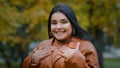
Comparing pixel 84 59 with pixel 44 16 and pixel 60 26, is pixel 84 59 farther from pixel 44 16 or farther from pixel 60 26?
pixel 44 16

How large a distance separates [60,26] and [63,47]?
20 cm

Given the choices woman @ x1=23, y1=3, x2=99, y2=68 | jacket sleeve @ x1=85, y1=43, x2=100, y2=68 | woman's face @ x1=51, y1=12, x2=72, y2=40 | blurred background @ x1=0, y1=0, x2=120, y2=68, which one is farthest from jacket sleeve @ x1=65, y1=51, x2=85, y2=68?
blurred background @ x1=0, y1=0, x2=120, y2=68

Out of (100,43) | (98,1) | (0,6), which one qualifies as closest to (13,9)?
(0,6)

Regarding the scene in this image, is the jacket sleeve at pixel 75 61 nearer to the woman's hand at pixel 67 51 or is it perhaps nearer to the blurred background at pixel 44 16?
the woman's hand at pixel 67 51

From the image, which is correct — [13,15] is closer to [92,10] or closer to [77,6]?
[77,6]

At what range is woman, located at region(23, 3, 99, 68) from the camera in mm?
3654

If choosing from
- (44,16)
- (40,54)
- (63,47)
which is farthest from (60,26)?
(44,16)

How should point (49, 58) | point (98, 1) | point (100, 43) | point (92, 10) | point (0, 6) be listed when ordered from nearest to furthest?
point (49, 58)
point (0, 6)
point (98, 1)
point (92, 10)
point (100, 43)

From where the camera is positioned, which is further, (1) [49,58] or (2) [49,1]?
(2) [49,1]

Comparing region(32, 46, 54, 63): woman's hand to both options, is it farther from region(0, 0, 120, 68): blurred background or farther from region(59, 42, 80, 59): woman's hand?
region(0, 0, 120, 68): blurred background

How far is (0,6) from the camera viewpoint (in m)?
10.3

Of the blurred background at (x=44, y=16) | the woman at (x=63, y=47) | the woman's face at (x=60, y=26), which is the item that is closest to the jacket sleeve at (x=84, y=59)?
the woman at (x=63, y=47)

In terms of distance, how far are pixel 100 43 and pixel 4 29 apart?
4.54 metres

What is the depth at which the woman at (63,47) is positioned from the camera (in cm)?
365
